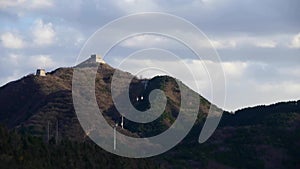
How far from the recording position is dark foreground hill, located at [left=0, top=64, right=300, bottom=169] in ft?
286

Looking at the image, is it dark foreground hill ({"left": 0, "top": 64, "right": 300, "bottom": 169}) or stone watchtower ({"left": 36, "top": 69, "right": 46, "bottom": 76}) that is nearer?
dark foreground hill ({"left": 0, "top": 64, "right": 300, "bottom": 169})

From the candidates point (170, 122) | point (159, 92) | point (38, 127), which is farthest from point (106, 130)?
point (159, 92)

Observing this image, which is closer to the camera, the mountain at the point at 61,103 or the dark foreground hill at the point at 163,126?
the dark foreground hill at the point at 163,126

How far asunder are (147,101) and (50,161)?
56.5m

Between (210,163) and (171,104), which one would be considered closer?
(210,163)

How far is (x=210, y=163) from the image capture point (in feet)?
296

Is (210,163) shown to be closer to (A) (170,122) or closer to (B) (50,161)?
(A) (170,122)

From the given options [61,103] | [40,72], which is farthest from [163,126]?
[40,72]

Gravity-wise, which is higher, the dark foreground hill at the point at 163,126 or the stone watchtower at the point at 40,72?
the stone watchtower at the point at 40,72

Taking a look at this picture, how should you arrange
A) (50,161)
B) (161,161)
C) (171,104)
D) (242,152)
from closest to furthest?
(50,161)
(161,161)
(242,152)
(171,104)

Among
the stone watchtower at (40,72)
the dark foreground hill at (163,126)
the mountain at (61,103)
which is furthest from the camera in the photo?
the stone watchtower at (40,72)

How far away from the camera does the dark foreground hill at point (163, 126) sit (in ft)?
286

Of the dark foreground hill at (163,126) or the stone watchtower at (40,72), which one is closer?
the dark foreground hill at (163,126)

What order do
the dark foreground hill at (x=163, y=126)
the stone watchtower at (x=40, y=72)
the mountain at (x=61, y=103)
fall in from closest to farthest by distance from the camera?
the dark foreground hill at (x=163, y=126) → the mountain at (x=61, y=103) → the stone watchtower at (x=40, y=72)
